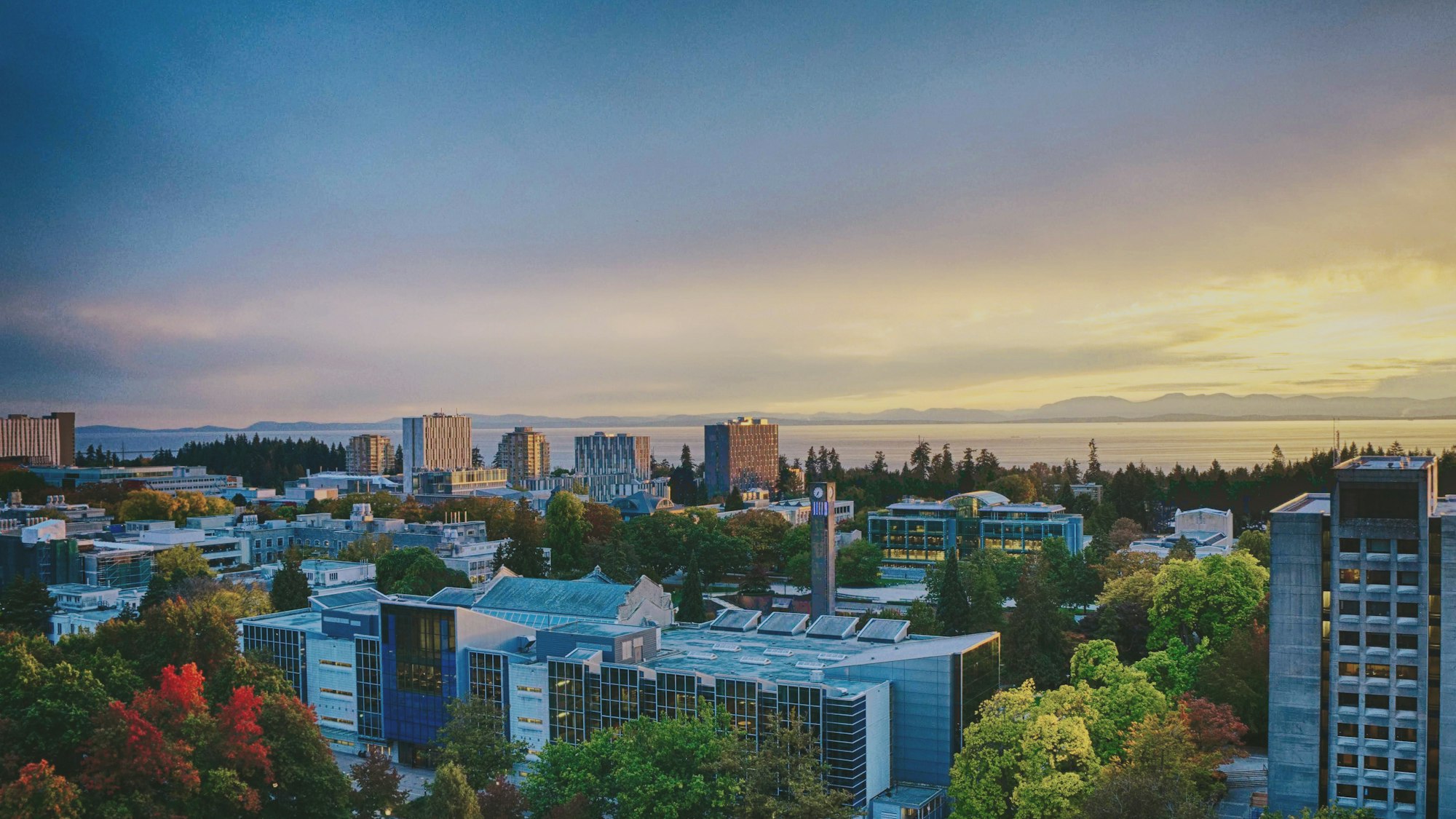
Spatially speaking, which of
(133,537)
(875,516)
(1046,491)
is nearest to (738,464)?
(1046,491)

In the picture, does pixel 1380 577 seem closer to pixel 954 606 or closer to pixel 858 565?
pixel 954 606

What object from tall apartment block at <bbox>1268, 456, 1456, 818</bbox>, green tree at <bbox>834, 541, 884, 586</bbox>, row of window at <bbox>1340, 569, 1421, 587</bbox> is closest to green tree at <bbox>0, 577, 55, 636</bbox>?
green tree at <bbox>834, 541, 884, 586</bbox>

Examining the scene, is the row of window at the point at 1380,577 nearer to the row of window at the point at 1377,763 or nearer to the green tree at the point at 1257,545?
the row of window at the point at 1377,763

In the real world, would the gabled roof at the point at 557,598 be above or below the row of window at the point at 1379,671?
below

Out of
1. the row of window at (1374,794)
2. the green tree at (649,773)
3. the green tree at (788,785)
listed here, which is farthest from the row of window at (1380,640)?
the green tree at (649,773)

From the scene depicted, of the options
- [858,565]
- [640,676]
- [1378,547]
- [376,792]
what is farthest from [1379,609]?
[858,565]

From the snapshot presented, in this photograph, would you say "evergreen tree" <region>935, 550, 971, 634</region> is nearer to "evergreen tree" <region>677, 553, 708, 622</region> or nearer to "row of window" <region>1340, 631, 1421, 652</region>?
"evergreen tree" <region>677, 553, 708, 622</region>
